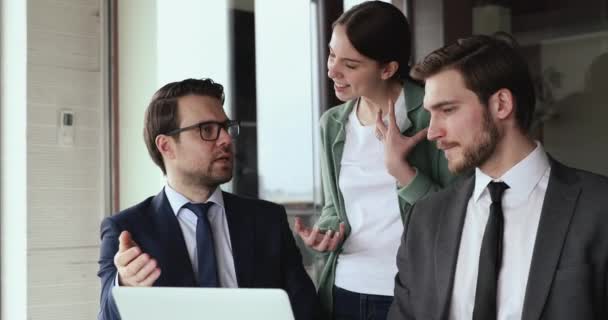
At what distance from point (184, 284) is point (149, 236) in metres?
0.17

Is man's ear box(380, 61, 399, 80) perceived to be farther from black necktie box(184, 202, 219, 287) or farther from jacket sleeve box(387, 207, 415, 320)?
black necktie box(184, 202, 219, 287)

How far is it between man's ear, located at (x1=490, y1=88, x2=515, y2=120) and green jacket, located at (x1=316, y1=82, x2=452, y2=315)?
12.4 inches

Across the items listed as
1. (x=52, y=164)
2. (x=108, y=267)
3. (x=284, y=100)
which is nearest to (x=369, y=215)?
(x=108, y=267)

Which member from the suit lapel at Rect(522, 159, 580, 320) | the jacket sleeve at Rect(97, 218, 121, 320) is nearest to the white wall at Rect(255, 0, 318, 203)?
the jacket sleeve at Rect(97, 218, 121, 320)

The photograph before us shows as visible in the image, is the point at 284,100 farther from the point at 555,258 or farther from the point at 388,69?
the point at 555,258

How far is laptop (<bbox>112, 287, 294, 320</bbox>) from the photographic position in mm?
1550

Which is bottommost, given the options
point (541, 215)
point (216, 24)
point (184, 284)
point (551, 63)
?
point (184, 284)

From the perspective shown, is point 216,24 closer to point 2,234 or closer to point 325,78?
point 325,78

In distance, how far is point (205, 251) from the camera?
2389 millimetres

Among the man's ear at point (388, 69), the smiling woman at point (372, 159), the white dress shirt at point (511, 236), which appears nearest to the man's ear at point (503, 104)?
the white dress shirt at point (511, 236)

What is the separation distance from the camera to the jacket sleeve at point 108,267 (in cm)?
234

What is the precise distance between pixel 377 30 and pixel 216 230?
74 centimetres

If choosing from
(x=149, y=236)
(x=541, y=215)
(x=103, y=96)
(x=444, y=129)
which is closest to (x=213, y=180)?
(x=149, y=236)

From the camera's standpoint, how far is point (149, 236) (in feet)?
7.86
